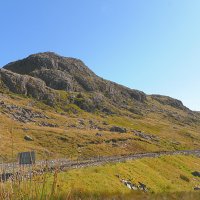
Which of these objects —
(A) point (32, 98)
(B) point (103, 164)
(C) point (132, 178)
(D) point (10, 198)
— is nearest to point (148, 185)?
(C) point (132, 178)

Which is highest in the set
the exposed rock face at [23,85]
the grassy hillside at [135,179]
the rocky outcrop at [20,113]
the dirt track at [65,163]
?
the exposed rock face at [23,85]

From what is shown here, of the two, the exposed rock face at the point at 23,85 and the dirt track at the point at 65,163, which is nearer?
the dirt track at the point at 65,163

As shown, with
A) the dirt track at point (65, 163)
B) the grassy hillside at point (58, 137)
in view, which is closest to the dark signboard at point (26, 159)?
the dirt track at point (65, 163)

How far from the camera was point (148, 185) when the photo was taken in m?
49.8

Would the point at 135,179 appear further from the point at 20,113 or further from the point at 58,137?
the point at 20,113

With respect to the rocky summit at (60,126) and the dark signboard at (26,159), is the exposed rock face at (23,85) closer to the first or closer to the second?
the rocky summit at (60,126)

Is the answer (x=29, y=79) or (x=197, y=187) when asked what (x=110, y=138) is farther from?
(x=29, y=79)

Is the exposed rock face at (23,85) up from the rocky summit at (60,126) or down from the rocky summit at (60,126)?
up

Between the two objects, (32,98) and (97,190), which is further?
(32,98)

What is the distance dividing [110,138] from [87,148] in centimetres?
2043

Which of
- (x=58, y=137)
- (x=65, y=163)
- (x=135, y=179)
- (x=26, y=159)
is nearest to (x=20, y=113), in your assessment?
(x=58, y=137)

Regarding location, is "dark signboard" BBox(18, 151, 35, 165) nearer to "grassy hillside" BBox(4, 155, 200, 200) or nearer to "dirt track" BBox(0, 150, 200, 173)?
"dirt track" BBox(0, 150, 200, 173)

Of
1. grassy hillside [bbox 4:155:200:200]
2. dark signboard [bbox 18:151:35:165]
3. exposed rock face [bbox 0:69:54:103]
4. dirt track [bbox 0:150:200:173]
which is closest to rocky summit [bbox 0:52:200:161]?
exposed rock face [bbox 0:69:54:103]

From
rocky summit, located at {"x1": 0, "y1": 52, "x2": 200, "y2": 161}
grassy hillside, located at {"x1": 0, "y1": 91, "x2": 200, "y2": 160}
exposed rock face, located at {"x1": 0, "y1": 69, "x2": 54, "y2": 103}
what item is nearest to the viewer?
grassy hillside, located at {"x1": 0, "y1": 91, "x2": 200, "y2": 160}
